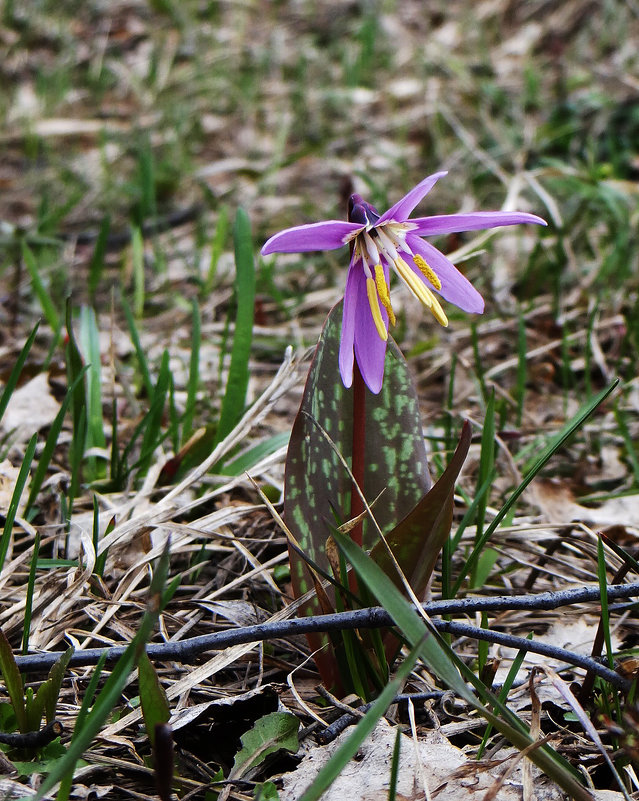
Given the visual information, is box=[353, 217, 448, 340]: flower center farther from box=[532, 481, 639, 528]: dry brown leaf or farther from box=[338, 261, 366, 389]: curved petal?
box=[532, 481, 639, 528]: dry brown leaf

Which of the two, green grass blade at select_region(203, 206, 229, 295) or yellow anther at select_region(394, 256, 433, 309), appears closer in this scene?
yellow anther at select_region(394, 256, 433, 309)

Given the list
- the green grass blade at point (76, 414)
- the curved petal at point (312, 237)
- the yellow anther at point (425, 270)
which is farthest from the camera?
the green grass blade at point (76, 414)

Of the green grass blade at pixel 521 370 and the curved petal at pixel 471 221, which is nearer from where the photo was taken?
the curved petal at pixel 471 221

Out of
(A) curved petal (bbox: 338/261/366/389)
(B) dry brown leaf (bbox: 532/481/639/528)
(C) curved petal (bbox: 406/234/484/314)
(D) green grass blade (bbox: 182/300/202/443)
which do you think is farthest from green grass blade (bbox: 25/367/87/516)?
(B) dry brown leaf (bbox: 532/481/639/528)

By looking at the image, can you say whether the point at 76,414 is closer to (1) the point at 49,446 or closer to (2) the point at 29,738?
(1) the point at 49,446

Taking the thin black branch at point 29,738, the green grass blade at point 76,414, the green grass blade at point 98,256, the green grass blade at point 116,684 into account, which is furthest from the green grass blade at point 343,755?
the green grass blade at point 98,256

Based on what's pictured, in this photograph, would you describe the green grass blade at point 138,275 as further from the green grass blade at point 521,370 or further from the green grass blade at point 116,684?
the green grass blade at point 116,684

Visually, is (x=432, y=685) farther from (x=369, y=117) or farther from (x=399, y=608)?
(x=369, y=117)
